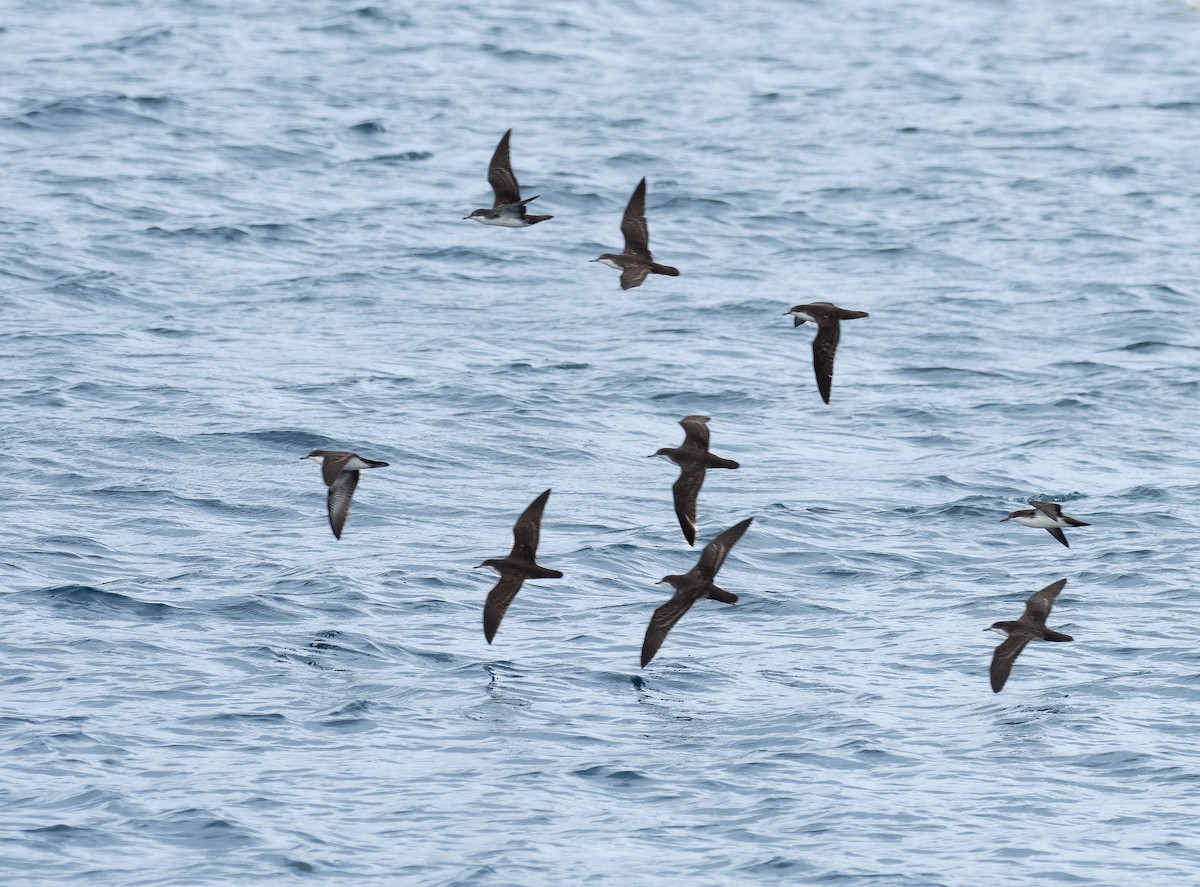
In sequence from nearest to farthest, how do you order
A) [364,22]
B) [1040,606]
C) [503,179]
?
[1040,606]
[503,179]
[364,22]

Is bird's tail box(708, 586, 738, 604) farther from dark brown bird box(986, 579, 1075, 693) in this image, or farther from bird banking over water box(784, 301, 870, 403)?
bird banking over water box(784, 301, 870, 403)

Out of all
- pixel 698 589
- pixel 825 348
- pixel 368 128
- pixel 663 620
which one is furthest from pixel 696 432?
pixel 368 128

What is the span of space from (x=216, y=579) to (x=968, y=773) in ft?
22.0

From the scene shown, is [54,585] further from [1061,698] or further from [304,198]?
[304,198]

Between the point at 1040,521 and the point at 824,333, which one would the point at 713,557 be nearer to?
the point at 824,333

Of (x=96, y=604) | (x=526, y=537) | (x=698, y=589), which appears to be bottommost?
(x=96, y=604)

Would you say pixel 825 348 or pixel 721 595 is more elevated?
pixel 825 348

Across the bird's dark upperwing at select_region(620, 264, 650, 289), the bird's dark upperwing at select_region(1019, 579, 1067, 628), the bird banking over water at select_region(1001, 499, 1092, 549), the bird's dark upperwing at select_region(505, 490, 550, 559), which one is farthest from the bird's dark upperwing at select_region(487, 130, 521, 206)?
the bird's dark upperwing at select_region(1019, 579, 1067, 628)

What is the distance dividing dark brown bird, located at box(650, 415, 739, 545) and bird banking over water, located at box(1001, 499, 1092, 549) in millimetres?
2793

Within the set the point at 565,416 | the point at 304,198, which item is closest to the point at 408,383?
the point at 565,416

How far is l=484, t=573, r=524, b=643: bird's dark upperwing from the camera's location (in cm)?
1525

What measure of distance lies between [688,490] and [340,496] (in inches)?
113

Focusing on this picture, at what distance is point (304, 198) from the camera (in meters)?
30.3

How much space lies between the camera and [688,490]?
16.3 meters
